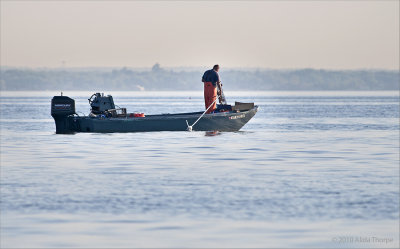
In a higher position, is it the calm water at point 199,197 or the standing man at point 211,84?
the standing man at point 211,84

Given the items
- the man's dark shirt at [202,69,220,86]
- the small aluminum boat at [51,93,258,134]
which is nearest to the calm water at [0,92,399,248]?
the small aluminum boat at [51,93,258,134]

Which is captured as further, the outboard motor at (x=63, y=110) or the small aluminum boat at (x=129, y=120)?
the small aluminum boat at (x=129, y=120)

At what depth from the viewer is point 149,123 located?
39219 mm

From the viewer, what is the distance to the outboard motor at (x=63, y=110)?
1533 inches

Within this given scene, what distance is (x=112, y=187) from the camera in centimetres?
1895

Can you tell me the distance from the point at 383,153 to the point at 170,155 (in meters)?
7.71

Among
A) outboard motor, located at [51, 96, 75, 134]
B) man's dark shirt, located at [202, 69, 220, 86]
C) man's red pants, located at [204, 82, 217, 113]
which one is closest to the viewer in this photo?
outboard motor, located at [51, 96, 75, 134]

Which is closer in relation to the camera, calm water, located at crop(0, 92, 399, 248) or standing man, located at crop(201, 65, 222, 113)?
calm water, located at crop(0, 92, 399, 248)

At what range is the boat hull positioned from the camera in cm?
3919

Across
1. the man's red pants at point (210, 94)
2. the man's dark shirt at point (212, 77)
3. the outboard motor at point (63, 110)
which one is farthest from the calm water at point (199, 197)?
the man's red pants at point (210, 94)

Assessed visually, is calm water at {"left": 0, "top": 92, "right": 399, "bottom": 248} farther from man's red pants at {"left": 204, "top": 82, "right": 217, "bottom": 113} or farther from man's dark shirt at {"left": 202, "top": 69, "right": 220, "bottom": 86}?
man's red pants at {"left": 204, "top": 82, "right": 217, "bottom": 113}

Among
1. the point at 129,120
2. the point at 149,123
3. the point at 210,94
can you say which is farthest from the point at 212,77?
the point at 129,120

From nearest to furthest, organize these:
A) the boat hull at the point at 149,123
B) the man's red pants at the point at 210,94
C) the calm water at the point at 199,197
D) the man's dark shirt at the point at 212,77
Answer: the calm water at the point at 199,197
the boat hull at the point at 149,123
the man's dark shirt at the point at 212,77
the man's red pants at the point at 210,94

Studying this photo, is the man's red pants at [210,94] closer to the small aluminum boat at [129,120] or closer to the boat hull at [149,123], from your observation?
the small aluminum boat at [129,120]
